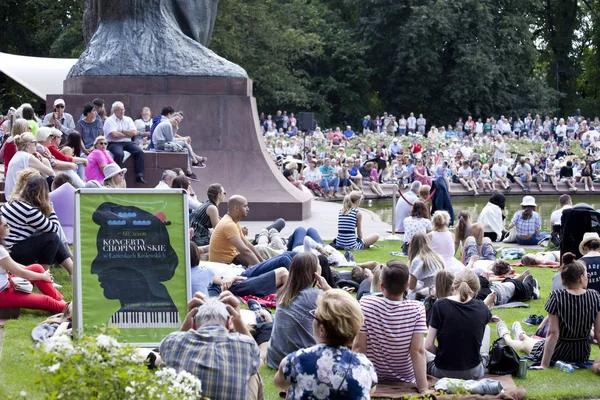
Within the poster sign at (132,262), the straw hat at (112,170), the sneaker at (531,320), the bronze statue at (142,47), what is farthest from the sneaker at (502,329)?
the bronze statue at (142,47)

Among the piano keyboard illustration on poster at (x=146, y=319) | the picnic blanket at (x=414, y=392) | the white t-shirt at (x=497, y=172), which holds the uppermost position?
the piano keyboard illustration on poster at (x=146, y=319)

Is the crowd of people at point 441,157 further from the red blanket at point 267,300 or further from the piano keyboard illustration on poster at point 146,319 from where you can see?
the piano keyboard illustration on poster at point 146,319

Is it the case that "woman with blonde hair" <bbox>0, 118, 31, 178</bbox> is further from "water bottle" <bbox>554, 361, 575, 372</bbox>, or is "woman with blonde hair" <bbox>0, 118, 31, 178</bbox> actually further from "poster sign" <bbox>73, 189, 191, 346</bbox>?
"water bottle" <bbox>554, 361, 575, 372</bbox>

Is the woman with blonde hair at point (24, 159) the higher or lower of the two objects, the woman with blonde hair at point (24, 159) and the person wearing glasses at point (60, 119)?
the lower

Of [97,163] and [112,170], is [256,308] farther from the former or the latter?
[97,163]

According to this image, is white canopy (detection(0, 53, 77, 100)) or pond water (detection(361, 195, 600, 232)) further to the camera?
white canopy (detection(0, 53, 77, 100))

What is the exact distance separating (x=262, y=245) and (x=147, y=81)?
7.03 m

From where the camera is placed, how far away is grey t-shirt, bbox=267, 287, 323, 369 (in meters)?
7.58

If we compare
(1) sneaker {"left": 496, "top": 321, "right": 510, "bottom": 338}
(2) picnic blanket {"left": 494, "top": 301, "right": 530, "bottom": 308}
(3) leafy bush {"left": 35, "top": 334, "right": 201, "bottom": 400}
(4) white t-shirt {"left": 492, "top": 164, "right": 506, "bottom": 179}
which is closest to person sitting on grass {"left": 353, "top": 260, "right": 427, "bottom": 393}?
(1) sneaker {"left": 496, "top": 321, "right": 510, "bottom": 338}

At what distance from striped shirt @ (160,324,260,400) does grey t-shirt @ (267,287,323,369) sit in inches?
70.6

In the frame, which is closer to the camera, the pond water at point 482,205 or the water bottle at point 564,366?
the water bottle at point 564,366

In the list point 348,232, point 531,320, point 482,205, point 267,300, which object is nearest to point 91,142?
point 348,232

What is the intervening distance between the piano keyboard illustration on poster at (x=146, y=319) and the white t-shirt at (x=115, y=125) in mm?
9520

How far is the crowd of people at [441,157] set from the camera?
101ft
